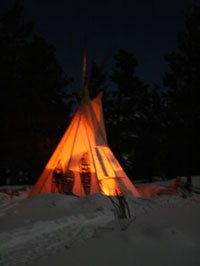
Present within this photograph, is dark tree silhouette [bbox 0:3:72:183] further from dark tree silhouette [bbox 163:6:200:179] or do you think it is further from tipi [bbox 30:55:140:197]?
dark tree silhouette [bbox 163:6:200:179]

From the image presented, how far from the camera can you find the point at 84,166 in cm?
578

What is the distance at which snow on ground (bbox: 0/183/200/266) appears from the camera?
6.63ft

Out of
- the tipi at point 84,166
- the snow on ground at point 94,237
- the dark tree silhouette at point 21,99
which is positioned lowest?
the snow on ground at point 94,237

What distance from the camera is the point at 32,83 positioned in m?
10.4

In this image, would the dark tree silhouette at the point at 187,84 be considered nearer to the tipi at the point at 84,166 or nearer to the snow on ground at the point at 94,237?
the tipi at the point at 84,166

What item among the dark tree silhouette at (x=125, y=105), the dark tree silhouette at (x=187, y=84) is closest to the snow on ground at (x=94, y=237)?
the dark tree silhouette at (x=187, y=84)

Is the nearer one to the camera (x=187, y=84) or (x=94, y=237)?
(x=94, y=237)

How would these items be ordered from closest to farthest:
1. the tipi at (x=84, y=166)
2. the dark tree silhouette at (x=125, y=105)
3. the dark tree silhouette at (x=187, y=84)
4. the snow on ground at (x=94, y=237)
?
the snow on ground at (x=94, y=237) → the tipi at (x=84, y=166) → the dark tree silhouette at (x=187, y=84) → the dark tree silhouette at (x=125, y=105)

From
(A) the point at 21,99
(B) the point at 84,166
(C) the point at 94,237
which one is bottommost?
(C) the point at 94,237

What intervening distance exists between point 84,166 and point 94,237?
3278mm

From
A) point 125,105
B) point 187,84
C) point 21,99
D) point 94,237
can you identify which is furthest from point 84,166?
point 125,105

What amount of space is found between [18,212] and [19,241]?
1.24m

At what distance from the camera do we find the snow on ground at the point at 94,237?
2.02 metres

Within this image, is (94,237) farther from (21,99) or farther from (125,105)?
(125,105)
